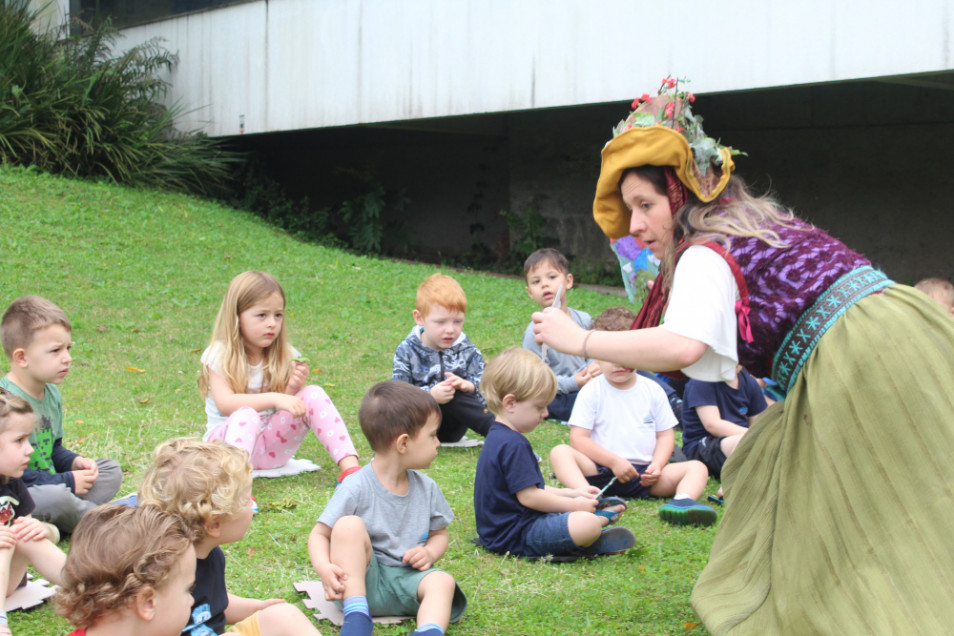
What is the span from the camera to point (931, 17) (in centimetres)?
755

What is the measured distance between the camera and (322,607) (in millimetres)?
3105

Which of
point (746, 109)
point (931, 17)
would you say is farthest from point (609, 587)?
point (746, 109)

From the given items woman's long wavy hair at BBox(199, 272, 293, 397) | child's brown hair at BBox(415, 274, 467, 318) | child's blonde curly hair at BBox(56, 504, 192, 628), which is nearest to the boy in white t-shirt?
child's brown hair at BBox(415, 274, 467, 318)

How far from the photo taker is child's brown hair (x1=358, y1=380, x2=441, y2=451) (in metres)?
3.04

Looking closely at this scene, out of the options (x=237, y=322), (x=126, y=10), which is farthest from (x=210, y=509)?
(x=126, y=10)

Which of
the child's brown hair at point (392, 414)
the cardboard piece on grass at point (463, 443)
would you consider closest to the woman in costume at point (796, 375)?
the child's brown hair at point (392, 414)

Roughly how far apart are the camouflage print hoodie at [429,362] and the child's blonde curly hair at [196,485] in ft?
9.22

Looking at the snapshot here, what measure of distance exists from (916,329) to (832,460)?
1.42 feet

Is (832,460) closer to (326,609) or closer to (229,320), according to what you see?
(326,609)

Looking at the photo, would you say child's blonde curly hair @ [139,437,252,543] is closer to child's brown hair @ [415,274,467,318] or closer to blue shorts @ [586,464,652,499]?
blue shorts @ [586,464,652,499]

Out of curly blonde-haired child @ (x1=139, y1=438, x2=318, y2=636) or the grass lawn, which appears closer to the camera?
curly blonde-haired child @ (x1=139, y1=438, x2=318, y2=636)

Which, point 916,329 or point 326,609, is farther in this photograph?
point 326,609

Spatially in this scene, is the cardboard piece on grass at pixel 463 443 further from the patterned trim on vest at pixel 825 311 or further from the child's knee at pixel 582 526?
the patterned trim on vest at pixel 825 311

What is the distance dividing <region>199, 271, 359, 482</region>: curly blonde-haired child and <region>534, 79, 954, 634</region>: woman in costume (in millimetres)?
2050
